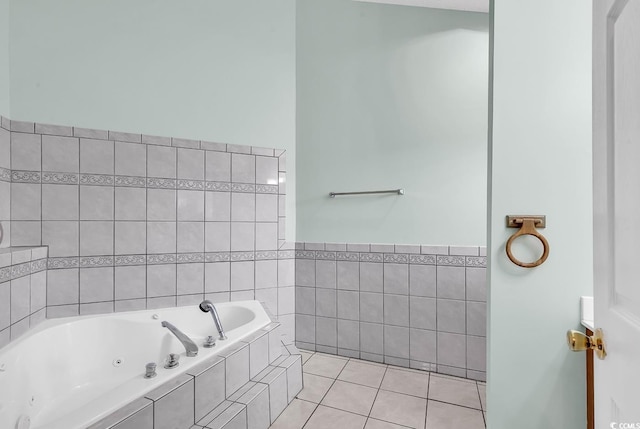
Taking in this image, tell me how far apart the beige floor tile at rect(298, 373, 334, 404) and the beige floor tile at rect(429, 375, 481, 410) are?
0.65 m

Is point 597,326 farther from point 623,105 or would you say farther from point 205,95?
point 205,95

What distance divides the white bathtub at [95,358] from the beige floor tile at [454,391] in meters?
1.16

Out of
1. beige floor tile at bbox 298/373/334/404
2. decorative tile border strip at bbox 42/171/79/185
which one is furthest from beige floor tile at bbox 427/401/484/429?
decorative tile border strip at bbox 42/171/79/185

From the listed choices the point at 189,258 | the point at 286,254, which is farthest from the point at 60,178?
the point at 286,254

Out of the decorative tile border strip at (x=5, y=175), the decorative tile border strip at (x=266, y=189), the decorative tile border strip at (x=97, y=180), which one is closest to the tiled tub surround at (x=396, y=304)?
the decorative tile border strip at (x=266, y=189)

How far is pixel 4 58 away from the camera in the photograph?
6.12 ft

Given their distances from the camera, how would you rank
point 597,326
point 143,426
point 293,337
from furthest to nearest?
point 293,337 < point 143,426 < point 597,326

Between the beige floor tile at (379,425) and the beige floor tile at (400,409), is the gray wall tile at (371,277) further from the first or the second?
the beige floor tile at (379,425)

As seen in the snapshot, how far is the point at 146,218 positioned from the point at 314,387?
1588mm

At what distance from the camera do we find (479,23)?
227cm

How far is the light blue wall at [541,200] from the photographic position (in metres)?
1.11

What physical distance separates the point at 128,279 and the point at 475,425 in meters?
2.26

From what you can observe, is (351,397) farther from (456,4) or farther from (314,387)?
(456,4)

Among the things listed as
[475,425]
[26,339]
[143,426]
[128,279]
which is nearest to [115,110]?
[128,279]
